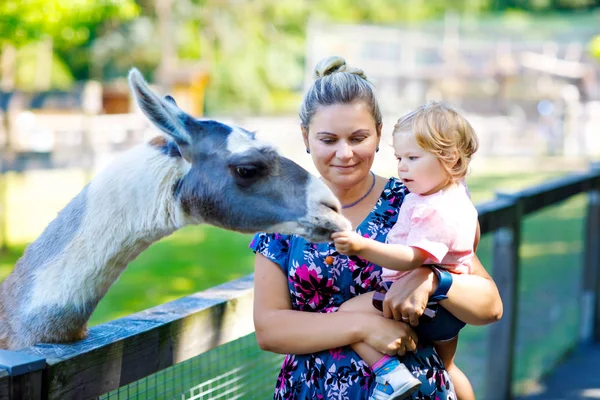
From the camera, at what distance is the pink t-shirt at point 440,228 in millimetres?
1957

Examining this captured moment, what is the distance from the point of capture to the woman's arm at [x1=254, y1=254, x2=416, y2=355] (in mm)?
1993

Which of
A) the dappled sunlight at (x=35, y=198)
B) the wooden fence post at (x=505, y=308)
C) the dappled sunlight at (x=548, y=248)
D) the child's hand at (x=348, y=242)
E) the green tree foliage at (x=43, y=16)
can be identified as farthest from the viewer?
the dappled sunlight at (x=35, y=198)

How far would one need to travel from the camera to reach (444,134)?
2.02 metres

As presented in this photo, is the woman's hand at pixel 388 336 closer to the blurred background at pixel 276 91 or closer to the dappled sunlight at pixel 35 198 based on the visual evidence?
the blurred background at pixel 276 91

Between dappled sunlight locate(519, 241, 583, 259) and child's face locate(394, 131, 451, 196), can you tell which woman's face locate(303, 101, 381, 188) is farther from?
dappled sunlight locate(519, 241, 583, 259)

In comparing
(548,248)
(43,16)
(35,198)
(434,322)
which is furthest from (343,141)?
(35,198)

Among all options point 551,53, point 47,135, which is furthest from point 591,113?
point 47,135

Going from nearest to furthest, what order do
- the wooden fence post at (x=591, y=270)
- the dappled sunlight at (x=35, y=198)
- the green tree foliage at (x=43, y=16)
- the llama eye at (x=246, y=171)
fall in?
the llama eye at (x=246, y=171)
the wooden fence post at (x=591, y=270)
the green tree foliage at (x=43, y=16)
the dappled sunlight at (x=35, y=198)

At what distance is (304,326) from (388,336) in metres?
0.25

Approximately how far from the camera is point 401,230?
80.8 inches

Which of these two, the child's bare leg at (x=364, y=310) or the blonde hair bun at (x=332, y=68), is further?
the blonde hair bun at (x=332, y=68)

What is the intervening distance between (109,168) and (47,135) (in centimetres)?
1516

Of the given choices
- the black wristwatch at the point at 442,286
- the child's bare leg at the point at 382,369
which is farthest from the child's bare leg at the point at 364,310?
the black wristwatch at the point at 442,286

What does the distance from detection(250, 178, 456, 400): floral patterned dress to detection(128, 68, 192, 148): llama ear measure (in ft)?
1.37
